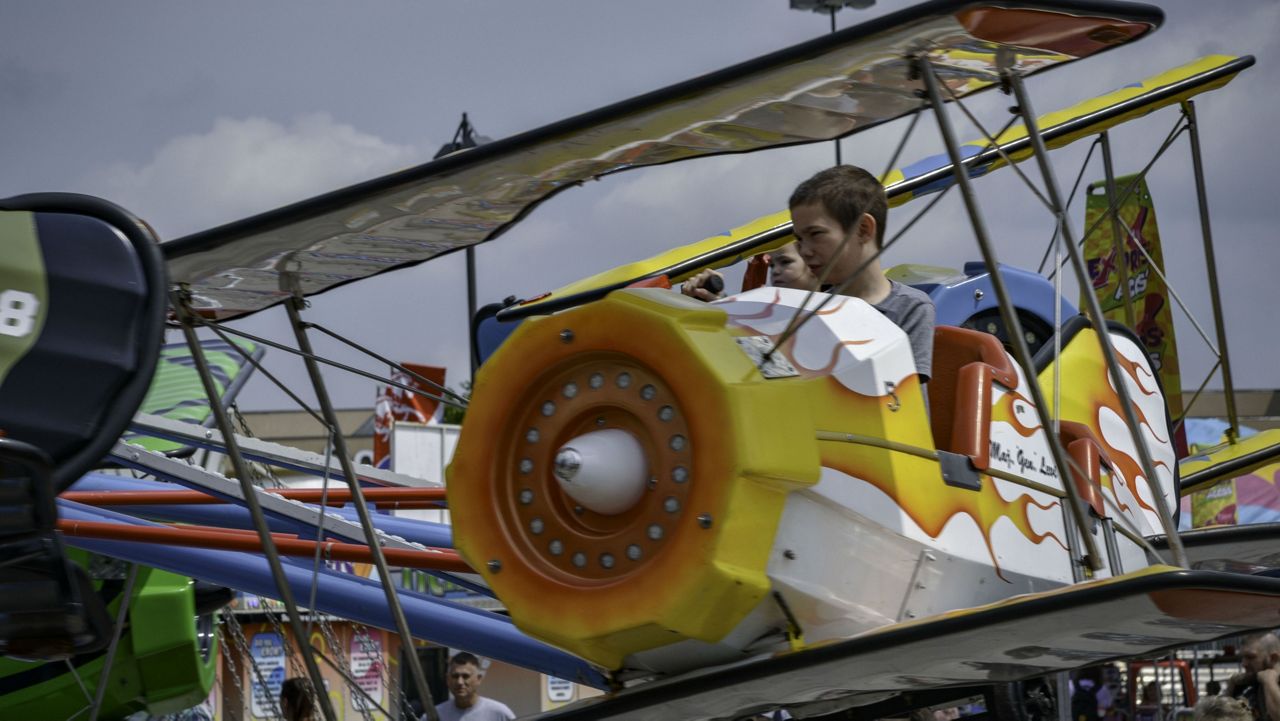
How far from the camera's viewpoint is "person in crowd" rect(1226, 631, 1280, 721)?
7.56 metres

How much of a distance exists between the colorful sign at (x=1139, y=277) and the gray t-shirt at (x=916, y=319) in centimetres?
357

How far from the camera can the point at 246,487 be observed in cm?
449

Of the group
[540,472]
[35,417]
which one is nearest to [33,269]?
[35,417]

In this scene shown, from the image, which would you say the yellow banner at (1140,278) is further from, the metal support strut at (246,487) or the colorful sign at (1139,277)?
the metal support strut at (246,487)

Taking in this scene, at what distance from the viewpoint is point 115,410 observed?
11.9 ft

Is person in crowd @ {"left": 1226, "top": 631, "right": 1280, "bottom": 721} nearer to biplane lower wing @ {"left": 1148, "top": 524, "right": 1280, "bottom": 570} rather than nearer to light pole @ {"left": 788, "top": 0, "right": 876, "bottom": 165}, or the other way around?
biplane lower wing @ {"left": 1148, "top": 524, "right": 1280, "bottom": 570}

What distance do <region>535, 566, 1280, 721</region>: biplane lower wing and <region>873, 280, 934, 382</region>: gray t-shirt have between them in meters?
0.99

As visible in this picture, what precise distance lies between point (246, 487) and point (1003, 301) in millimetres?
2339

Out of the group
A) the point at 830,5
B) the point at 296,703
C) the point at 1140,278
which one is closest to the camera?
the point at 296,703

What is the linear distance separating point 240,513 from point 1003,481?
4179 mm

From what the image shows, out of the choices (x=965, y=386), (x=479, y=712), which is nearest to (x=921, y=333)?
(x=965, y=386)

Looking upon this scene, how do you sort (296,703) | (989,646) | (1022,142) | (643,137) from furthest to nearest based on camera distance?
(296,703)
(1022,142)
(643,137)
(989,646)

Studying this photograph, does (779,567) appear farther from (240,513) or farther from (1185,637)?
(240,513)

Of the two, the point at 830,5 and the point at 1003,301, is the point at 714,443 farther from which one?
the point at 830,5
